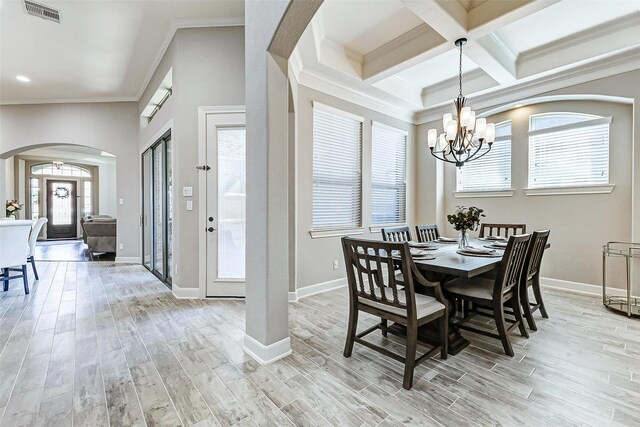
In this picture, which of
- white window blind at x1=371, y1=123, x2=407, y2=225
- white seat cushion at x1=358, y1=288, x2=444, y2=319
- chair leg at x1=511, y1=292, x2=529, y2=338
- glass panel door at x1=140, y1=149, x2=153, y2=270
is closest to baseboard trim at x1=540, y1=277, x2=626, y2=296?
chair leg at x1=511, y1=292, x2=529, y2=338

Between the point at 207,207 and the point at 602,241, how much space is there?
4974 mm

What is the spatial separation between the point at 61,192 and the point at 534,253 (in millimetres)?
13328

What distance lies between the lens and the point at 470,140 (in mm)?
3043

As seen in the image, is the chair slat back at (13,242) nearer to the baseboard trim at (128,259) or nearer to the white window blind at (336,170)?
the baseboard trim at (128,259)

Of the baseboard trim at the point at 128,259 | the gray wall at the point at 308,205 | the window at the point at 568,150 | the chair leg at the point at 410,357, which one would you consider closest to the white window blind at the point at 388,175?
the gray wall at the point at 308,205

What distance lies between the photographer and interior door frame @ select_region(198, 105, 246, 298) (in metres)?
3.48

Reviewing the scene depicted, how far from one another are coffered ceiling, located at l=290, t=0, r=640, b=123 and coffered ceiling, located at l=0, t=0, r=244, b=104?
1.15 meters

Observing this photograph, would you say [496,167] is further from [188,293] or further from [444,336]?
[188,293]

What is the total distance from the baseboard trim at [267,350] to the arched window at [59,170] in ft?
37.5

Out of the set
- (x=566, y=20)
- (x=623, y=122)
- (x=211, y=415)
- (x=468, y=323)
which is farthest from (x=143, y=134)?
(x=623, y=122)

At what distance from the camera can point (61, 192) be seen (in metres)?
10.1

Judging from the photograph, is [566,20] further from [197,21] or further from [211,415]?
[211,415]

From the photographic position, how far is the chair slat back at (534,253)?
2.45 m

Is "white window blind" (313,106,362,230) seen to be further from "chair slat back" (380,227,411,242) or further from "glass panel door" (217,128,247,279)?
"chair slat back" (380,227,411,242)
